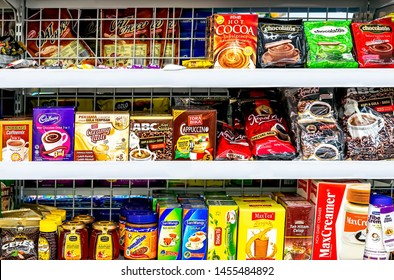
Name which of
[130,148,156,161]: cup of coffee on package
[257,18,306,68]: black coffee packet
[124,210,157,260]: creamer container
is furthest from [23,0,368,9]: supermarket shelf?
[124,210,157,260]: creamer container

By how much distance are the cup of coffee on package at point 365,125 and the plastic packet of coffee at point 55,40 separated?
1043 mm

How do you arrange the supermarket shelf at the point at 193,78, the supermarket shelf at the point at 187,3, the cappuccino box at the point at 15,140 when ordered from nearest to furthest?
the supermarket shelf at the point at 193,78 → the cappuccino box at the point at 15,140 → the supermarket shelf at the point at 187,3

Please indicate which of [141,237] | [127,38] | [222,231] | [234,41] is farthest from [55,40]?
[222,231]

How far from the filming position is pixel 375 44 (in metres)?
1.55

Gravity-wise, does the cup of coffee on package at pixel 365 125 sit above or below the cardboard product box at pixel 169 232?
above

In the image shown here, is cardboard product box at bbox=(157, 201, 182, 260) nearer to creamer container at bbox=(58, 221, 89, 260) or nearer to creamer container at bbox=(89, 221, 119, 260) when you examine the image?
creamer container at bbox=(89, 221, 119, 260)

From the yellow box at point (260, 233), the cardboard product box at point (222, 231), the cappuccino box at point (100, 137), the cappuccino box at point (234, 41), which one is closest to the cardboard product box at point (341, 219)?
the yellow box at point (260, 233)

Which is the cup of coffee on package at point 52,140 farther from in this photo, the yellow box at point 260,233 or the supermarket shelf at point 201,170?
the yellow box at point 260,233

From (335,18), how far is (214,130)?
78 cm

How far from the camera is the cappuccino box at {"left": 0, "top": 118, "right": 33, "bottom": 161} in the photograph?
4.82 ft

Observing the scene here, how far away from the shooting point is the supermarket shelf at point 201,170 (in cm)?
133

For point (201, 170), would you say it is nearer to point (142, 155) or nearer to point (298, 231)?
point (142, 155)
